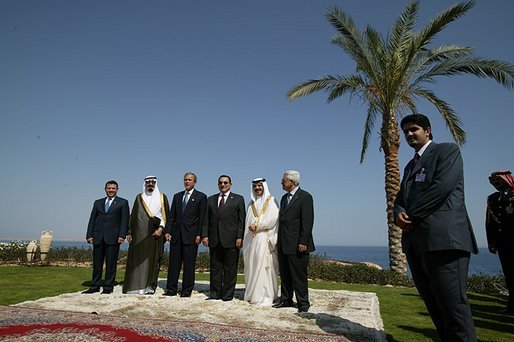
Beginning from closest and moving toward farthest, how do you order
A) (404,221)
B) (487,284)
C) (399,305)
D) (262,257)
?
(404,221) < (262,257) < (399,305) < (487,284)

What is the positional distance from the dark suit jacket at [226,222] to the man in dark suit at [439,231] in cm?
346

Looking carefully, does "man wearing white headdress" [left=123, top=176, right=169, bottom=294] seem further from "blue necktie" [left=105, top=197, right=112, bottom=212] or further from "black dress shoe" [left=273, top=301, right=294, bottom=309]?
"black dress shoe" [left=273, top=301, right=294, bottom=309]

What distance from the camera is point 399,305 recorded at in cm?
611

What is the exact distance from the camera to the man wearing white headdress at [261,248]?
5711 millimetres

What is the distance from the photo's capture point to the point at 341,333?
383 cm

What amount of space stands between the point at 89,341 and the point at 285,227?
3.26m

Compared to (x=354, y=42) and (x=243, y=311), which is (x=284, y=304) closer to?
(x=243, y=311)

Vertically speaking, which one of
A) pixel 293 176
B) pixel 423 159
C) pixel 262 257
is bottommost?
pixel 262 257

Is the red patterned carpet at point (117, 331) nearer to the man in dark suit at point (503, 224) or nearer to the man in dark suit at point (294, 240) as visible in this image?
the man in dark suit at point (294, 240)

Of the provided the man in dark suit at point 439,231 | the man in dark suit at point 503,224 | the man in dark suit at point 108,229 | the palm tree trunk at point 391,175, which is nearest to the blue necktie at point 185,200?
the man in dark suit at point 108,229

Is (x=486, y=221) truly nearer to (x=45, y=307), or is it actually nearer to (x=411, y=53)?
(x=411, y=53)

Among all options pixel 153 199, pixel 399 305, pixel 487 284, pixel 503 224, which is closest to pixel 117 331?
pixel 153 199

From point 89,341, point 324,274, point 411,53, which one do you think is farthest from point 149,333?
point 411,53

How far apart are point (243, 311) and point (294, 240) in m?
1.33
